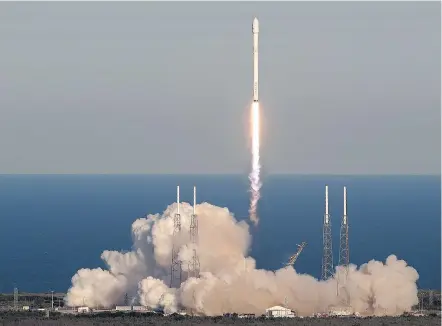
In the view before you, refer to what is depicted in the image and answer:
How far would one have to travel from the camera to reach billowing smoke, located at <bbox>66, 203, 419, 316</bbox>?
52.5 meters

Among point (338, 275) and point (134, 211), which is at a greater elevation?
point (134, 211)

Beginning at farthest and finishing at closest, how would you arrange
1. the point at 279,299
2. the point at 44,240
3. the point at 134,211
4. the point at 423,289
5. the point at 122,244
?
the point at 134,211 < the point at 44,240 < the point at 122,244 < the point at 423,289 < the point at 279,299

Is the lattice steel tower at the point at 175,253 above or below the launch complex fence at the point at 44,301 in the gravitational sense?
above

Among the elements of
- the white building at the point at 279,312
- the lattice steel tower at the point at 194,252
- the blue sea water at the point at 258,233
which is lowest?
the white building at the point at 279,312

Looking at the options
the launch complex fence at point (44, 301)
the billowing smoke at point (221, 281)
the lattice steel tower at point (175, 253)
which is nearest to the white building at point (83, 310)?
the billowing smoke at point (221, 281)

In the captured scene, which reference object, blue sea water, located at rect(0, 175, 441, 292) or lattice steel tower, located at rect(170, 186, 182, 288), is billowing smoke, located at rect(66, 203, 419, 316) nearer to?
lattice steel tower, located at rect(170, 186, 182, 288)

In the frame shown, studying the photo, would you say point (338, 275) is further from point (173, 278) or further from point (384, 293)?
point (173, 278)

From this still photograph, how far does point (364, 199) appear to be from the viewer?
596 ft

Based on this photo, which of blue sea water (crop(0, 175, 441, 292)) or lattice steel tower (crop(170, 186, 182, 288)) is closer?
lattice steel tower (crop(170, 186, 182, 288))

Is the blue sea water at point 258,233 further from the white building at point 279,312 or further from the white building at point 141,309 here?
the white building at point 141,309

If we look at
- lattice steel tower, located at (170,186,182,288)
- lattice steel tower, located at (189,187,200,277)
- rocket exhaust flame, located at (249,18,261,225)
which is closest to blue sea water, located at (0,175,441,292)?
rocket exhaust flame, located at (249,18,261,225)

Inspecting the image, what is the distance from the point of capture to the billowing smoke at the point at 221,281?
5247 cm

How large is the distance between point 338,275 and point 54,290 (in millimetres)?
24654

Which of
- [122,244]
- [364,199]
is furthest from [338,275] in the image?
[364,199]
